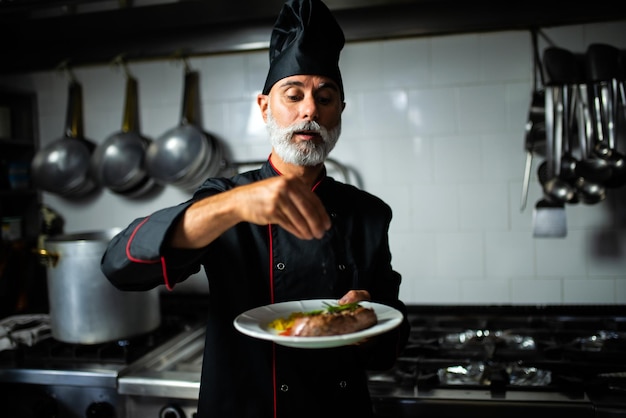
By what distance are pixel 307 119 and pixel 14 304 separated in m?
1.68

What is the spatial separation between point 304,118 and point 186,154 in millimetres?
975

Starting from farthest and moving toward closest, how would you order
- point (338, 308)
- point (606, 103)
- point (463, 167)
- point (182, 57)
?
1. point (182, 57)
2. point (463, 167)
3. point (606, 103)
4. point (338, 308)

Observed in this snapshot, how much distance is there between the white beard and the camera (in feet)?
3.72

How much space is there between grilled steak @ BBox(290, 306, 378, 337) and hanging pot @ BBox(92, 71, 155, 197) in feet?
4.41

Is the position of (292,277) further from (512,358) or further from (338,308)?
(512,358)

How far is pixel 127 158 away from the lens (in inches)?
82.2

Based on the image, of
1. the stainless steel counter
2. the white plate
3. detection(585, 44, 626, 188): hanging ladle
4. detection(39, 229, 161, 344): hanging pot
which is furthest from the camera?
detection(585, 44, 626, 188): hanging ladle

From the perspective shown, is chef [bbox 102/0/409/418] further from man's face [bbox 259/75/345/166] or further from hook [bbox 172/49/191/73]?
hook [bbox 172/49/191/73]

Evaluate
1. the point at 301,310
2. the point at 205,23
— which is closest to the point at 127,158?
the point at 205,23

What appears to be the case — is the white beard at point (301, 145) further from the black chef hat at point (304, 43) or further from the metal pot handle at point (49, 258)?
the metal pot handle at point (49, 258)

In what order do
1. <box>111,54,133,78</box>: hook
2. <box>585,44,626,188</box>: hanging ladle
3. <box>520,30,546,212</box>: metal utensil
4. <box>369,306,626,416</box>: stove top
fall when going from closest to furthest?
<box>369,306,626,416</box>: stove top < <box>585,44,626,188</box>: hanging ladle < <box>520,30,546,212</box>: metal utensil < <box>111,54,133,78</box>: hook

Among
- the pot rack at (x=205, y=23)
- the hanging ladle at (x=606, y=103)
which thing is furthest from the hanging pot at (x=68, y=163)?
the hanging ladle at (x=606, y=103)

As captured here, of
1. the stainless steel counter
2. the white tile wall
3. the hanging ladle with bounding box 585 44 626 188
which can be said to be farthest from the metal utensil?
the stainless steel counter

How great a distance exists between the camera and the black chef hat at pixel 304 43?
1.15 meters
